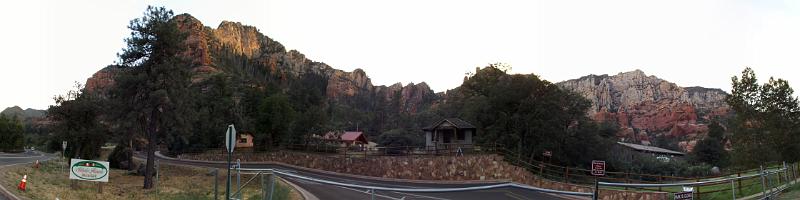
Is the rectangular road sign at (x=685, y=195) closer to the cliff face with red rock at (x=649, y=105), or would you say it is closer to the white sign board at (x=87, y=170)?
the white sign board at (x=87, y=170)

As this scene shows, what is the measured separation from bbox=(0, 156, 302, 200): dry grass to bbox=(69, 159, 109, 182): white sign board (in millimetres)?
887

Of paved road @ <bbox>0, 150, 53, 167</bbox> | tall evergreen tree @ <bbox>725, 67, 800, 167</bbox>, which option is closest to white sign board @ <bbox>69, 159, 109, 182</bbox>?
paved road @ <bbox>0, 150, 53, 167</bbox>

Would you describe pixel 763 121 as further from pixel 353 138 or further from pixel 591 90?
pixel 591 90

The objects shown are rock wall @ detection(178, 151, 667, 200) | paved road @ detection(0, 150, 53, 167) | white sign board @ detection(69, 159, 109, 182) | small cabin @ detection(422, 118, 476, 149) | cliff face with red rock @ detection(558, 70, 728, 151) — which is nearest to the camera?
white sign board @ detection(69, 159, 109, 182)

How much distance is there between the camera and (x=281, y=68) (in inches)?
6260

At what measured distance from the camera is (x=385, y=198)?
21953mm

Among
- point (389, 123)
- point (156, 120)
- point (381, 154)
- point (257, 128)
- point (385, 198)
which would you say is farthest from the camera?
point (389, 123)

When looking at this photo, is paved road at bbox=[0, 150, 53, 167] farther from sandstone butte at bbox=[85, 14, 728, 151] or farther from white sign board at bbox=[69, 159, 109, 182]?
sandstone butte at bbox=[85, 14, 728, 151]

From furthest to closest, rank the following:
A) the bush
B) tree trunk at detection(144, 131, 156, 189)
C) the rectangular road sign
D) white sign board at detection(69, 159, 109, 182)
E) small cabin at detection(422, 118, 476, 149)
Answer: the bush
small cabin at detection(422, 118, 476, 149)
tree trunk at detection(144, 131, 156, 189)
white sign board at detection(69, 159, 109, 182)
the rectangular road sign

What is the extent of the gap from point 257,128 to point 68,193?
31.7m

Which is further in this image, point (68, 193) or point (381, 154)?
point (381, 154)

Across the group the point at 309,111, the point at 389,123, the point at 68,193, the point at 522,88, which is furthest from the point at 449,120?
the point at 389,123

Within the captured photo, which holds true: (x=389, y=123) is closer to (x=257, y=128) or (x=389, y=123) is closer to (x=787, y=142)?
(x=257, y=128)

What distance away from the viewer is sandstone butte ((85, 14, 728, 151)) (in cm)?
13375
